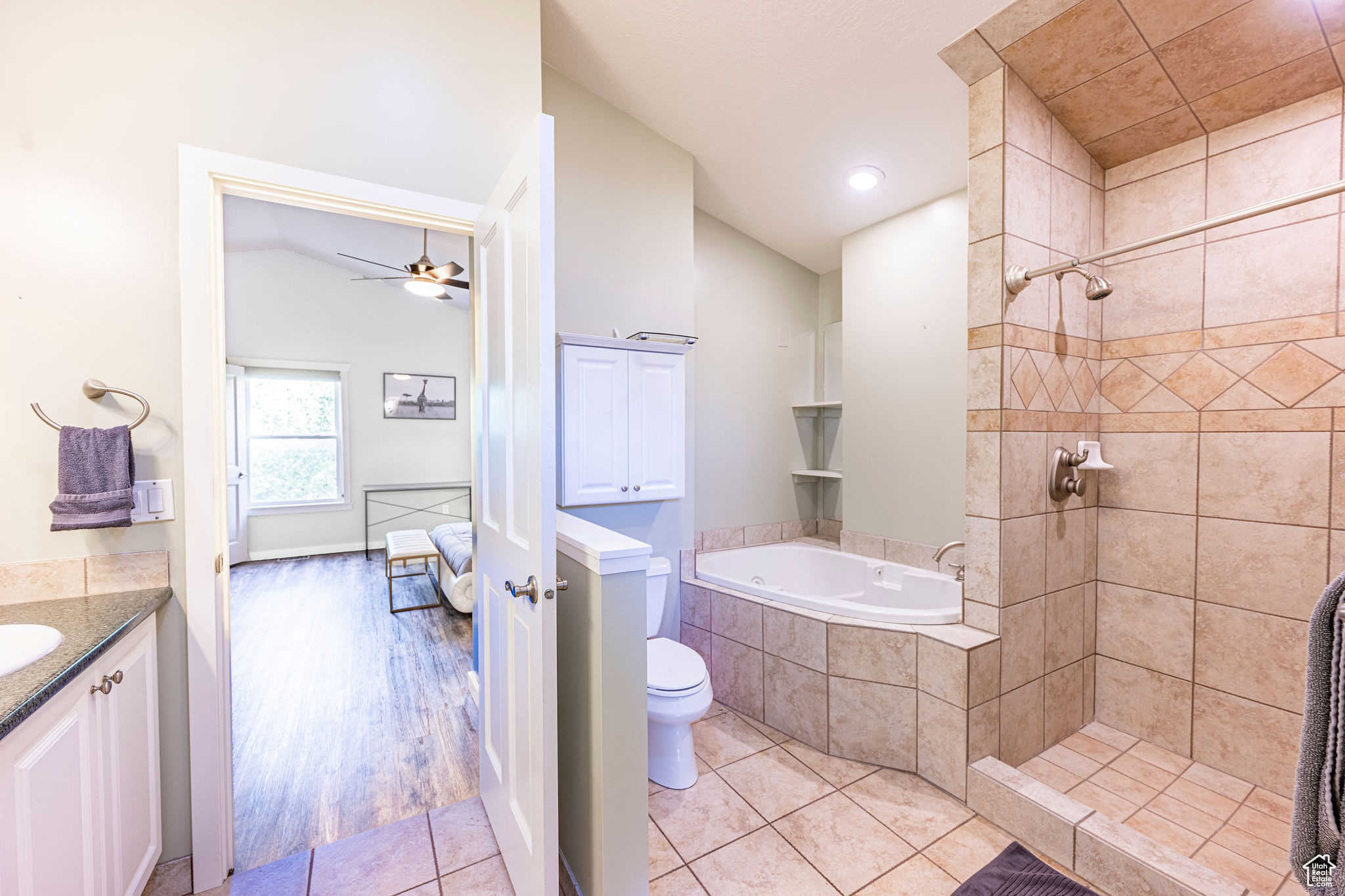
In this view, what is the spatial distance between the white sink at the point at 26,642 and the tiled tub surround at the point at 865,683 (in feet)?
6.95

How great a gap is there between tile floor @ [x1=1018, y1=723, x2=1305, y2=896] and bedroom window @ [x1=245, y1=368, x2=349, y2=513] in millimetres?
6201

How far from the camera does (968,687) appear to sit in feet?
5.82

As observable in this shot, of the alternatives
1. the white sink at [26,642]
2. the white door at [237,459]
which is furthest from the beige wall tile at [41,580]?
the white door at [237,459]

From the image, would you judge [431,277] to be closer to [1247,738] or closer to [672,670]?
[672,670]

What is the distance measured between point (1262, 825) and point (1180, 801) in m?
0.18

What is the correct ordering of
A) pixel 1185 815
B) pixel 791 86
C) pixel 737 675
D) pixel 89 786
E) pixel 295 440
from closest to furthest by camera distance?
pixel 89 786
pixel 1185 815
pixel 791 86
pixel 737 675
pixel 295 440

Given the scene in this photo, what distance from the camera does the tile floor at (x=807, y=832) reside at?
5.04ft

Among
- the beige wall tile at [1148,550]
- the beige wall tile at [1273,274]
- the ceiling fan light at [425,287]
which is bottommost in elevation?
the beige wall tile at [1148,550]

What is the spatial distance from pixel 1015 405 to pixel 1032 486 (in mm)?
319

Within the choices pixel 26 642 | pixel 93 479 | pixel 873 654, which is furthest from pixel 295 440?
pixel 873 654

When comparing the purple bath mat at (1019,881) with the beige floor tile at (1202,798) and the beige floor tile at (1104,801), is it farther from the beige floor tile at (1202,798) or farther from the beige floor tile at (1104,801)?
the beige floor tile at (1202,798)

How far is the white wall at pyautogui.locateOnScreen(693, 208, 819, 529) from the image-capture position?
126 inches

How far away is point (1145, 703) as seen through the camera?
81.0 inches

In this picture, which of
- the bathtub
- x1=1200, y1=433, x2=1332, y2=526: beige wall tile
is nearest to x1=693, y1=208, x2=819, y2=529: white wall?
the bathtub
